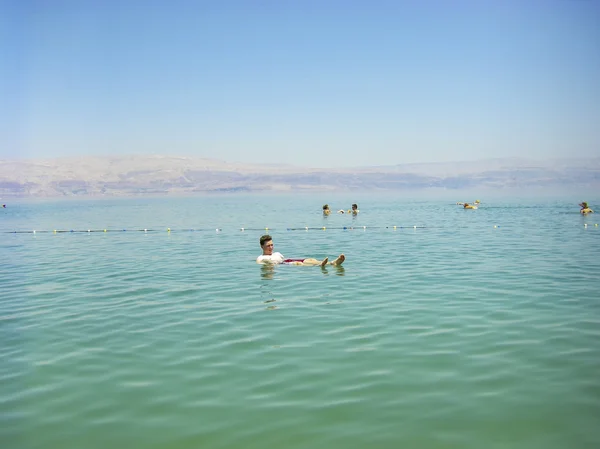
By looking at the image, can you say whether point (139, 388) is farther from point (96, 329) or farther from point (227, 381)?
point (96, 329)

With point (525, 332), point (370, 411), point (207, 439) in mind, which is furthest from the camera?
point (525, 332)

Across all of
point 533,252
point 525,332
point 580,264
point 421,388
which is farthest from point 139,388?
point 533,252

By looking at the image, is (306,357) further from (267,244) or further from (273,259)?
(267,244)

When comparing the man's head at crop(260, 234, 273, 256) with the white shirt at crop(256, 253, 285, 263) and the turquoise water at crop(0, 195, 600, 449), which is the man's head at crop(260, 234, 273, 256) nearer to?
the white shirt at crop(256, 253, 285, 263)

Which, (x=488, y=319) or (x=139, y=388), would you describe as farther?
(x=488, y=319)

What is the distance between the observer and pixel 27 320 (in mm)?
12055

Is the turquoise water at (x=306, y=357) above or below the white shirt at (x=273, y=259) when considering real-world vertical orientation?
below

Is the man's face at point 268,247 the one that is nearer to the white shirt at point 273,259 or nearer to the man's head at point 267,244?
the man's head at point 267,244

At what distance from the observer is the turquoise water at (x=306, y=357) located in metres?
6.41

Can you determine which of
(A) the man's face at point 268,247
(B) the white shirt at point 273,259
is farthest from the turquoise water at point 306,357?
(A) the man's face at point 268,247

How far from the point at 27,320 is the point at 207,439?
7725mm

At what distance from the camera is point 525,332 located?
10000 millimetres

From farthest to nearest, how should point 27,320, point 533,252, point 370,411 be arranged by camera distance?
1. point 533,252
2. point 27,320
3. point 370,411

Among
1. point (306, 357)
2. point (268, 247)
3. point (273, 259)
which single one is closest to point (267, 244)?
point (268, 247)
